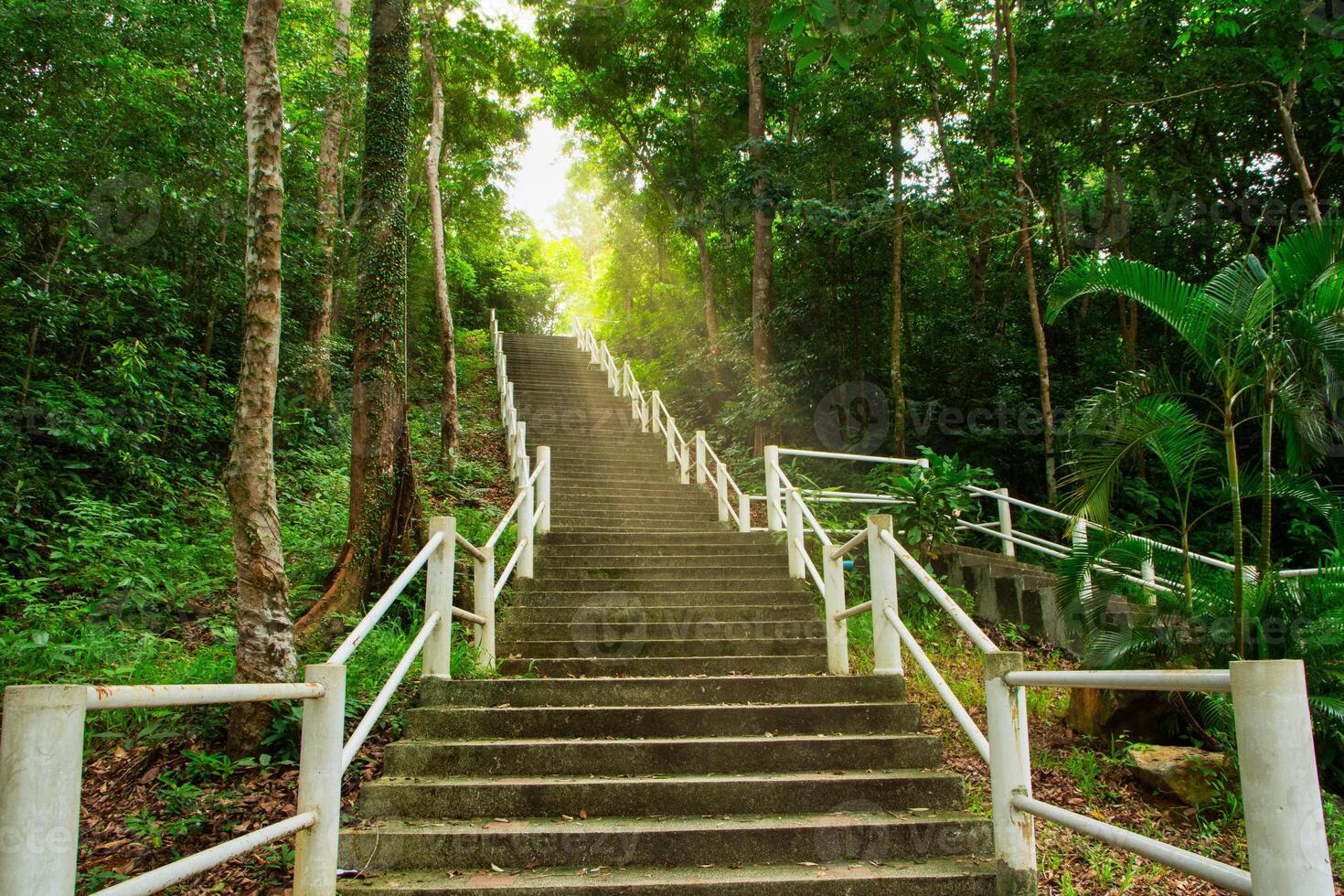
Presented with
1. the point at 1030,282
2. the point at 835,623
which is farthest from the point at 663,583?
the point at 1030,282

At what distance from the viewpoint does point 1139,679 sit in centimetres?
212

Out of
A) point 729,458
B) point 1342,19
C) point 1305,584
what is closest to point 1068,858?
point 1305,584

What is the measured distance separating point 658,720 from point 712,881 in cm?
119

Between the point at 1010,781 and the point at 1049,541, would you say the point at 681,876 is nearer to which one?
the point at 1010,781

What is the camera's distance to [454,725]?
386 cm

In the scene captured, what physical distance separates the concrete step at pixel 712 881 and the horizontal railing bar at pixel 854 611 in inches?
58.6

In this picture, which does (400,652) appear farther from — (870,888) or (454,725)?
(870,888)

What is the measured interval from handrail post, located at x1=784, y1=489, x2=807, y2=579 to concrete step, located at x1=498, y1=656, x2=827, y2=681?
4.08 feet

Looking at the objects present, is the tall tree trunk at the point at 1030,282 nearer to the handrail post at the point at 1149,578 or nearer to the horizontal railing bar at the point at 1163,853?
the handrail post at the point at 1149,578

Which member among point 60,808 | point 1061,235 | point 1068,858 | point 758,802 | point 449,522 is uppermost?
point 1061,235

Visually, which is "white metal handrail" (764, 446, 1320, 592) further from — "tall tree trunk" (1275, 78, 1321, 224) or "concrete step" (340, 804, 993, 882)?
"tall tree trunk" (1275, 78, 1321, 224)

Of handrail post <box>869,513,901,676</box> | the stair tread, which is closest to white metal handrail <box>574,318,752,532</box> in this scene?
handrail post <box>869,513,901,676</box>

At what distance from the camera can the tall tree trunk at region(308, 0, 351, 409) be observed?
10742 millimetres

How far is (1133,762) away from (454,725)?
3.64 meters
